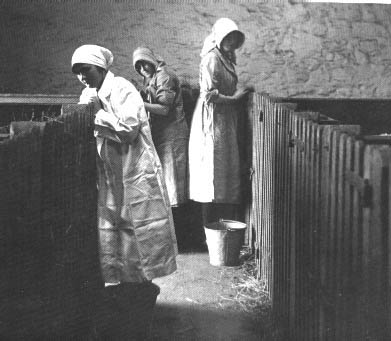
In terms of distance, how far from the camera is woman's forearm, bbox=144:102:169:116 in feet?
24.0

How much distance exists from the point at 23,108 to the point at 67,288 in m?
3.55

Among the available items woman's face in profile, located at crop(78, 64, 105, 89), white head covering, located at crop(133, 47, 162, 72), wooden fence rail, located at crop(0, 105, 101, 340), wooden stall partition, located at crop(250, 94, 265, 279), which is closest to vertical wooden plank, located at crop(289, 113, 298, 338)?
wooden fence rail, located at crop(0, 105, 101, 340)

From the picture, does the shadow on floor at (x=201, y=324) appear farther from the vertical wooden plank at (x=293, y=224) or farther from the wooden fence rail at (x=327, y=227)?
the vertical wooden plank at (x=293, y=224)

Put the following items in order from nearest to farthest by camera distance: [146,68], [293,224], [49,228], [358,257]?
[358,257] → [49,228] → [293,224] → [146,68]

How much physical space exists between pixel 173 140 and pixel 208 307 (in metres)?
2.49

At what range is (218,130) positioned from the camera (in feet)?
24.5

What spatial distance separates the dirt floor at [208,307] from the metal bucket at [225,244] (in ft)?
0.30

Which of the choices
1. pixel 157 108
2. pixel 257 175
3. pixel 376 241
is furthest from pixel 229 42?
pixel 376 241

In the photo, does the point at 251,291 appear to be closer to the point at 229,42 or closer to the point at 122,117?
the point at 122,117

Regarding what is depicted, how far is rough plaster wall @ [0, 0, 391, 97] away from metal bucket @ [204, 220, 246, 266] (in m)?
2.38

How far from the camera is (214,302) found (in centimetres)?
589

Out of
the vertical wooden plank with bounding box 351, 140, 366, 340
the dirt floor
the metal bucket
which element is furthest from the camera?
the metal bucket

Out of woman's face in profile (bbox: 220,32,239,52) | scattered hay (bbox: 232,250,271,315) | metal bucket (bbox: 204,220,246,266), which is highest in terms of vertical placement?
woman's face in profile (bbox: 220,32,239,52)

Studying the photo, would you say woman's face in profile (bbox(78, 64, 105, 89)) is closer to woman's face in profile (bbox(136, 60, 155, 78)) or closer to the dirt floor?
the dirt floor
